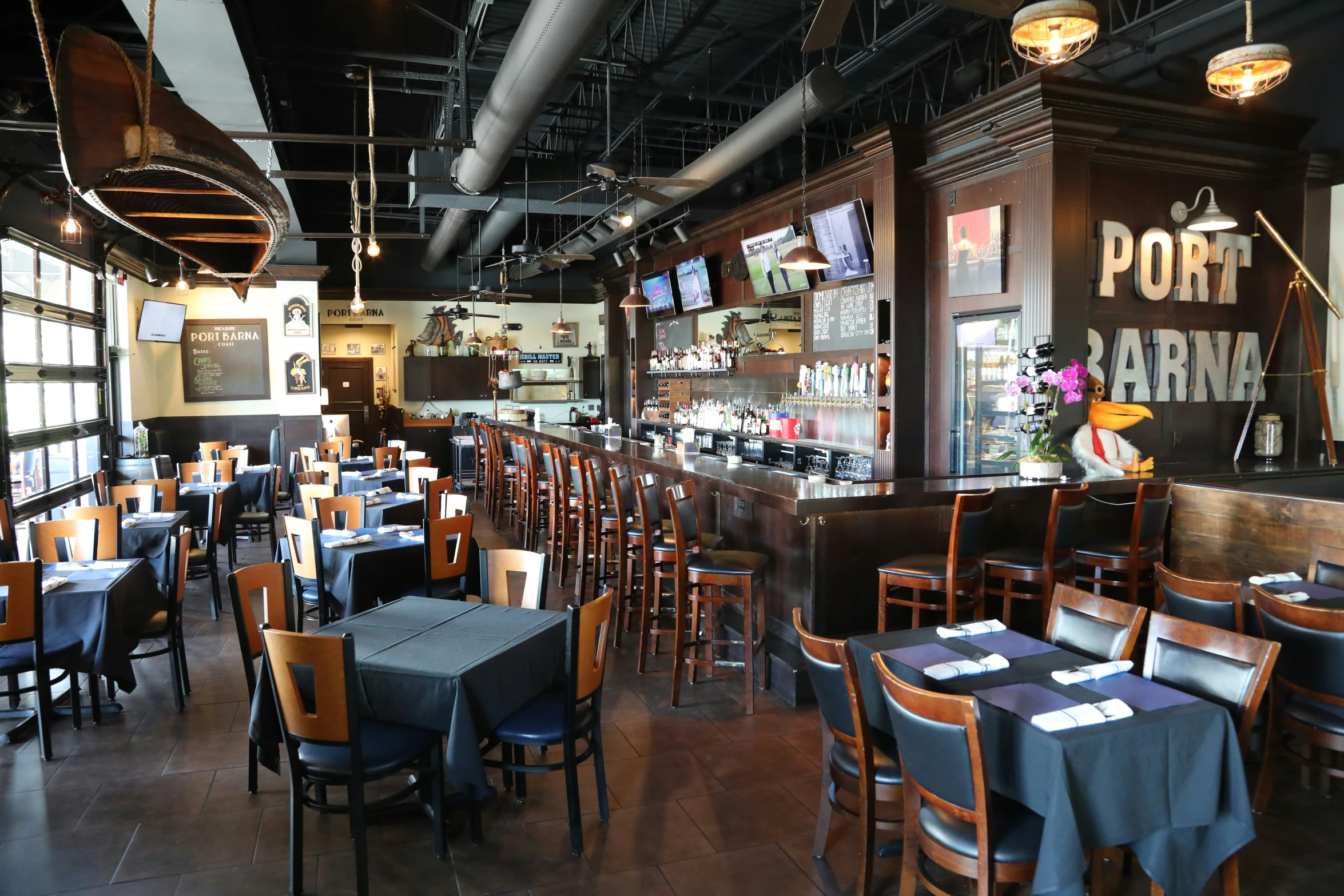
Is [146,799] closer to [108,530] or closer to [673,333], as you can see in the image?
[108,530]

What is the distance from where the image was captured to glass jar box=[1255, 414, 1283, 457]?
629 centimetres

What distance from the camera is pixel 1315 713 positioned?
118 inches

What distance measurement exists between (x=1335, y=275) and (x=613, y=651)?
621 cm

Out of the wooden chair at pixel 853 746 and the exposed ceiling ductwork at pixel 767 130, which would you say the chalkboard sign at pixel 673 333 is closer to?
the exposed ceiling ductwork at pixel 767 130

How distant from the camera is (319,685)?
260 centimetres

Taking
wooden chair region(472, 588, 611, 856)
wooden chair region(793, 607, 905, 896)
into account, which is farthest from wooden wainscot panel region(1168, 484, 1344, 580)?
wooden chair region(472, 588, 611, 856)

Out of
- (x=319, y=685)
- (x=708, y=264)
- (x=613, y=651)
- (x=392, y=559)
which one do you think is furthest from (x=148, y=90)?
(x=708, y=264)

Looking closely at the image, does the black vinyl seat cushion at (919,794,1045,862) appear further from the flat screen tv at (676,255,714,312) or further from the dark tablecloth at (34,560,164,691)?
the flat screen tv at (676,255,714,312)

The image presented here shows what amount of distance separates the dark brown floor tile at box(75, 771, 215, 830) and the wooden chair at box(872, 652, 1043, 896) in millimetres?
2707

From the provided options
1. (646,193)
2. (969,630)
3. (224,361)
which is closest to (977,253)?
(646,193)

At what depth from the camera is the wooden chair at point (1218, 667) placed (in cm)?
233

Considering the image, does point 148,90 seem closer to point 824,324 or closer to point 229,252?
point 229,252

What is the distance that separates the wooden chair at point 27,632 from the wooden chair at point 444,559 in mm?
1614

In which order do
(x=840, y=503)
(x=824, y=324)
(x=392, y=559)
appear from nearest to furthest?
(x=840, y=503), (x=392, y=559), (x=824, y=324)
